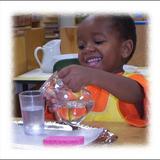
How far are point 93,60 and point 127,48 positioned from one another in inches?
3.6

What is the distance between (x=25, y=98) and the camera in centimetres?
52

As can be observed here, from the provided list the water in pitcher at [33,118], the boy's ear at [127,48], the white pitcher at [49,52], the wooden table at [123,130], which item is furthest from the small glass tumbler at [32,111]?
the white pitcher at [49,52]

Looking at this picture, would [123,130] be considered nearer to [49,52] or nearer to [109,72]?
[109,72]

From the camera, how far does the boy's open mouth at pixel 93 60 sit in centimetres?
68

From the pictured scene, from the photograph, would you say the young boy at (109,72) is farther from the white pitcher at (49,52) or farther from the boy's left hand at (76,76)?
the white pitcher at (49,52)

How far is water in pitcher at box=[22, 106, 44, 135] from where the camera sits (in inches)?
20.0

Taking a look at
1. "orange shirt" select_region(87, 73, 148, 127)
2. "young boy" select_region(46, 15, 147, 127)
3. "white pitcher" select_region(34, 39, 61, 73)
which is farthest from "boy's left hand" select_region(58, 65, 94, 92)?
"white pitcher" select_region(34, 39, 61, 73)

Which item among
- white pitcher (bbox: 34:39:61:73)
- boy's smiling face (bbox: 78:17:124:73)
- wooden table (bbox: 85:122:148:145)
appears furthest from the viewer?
white pitcher (bbox: 34:39:61:73)

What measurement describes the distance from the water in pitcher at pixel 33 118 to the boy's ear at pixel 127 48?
0.29 m

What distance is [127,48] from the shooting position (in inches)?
29.4

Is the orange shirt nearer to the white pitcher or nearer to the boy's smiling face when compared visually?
the boy's smiling face

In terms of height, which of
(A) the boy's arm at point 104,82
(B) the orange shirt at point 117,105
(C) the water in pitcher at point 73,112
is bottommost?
(B) the orange shirt at point 117,105
